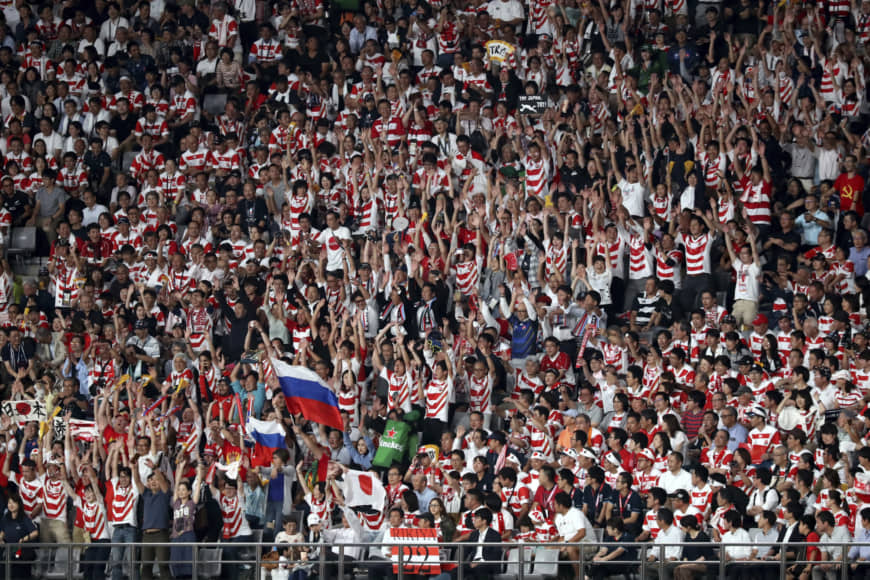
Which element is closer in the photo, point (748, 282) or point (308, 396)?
point (308, 396)

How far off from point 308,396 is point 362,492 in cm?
163

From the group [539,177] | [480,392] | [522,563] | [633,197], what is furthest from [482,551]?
[539,177]

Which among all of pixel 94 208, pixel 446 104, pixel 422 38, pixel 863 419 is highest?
pixel 422 38

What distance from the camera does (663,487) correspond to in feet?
58.1

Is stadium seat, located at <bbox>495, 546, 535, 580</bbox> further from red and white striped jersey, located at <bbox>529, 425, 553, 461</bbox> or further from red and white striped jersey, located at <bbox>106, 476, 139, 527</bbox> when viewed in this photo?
red and white striped jersey, located at <bbox>106, 476, 139, 527</bbox>

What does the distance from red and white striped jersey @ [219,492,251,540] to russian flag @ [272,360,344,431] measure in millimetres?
1406

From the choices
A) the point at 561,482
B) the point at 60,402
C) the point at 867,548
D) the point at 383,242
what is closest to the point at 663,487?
the point at 561,482

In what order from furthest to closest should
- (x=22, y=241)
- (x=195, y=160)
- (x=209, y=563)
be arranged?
1. (x=195, y=160)
2. (x=22, y=241)
3. (x=209, y=563)

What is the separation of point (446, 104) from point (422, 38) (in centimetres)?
236

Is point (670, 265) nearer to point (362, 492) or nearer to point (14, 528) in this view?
point (362, 492)

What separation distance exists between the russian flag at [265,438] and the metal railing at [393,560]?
1634 mm

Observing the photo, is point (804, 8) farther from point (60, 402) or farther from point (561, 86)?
point (60, 402)

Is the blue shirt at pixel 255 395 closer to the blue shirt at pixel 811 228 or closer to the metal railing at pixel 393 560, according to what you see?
the metal railing at pixel 393 560

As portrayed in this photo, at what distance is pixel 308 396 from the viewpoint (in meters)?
19.5
